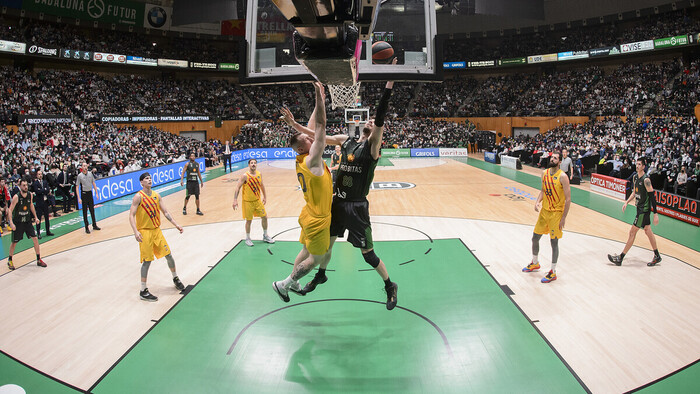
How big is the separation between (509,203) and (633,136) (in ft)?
42.9

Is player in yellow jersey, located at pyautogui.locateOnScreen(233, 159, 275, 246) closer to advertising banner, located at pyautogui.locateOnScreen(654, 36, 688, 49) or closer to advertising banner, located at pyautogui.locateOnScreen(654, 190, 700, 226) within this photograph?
advertising banner, located at pyautogui.locateOnScreen(654, 190, 700, 226)

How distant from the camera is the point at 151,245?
661 centimetres

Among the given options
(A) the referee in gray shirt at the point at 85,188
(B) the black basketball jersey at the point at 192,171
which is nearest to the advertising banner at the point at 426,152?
(B) the black basketball jersey at the point at 192,171

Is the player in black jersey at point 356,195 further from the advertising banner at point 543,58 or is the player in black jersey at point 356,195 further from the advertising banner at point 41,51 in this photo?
the advertising banner at point 543,58

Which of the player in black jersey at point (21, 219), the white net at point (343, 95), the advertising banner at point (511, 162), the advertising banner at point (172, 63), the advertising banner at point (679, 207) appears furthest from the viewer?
the advertising banner at point (172, 63)

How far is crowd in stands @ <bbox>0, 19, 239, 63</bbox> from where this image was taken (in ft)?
105

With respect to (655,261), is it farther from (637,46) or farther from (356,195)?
(637,46)

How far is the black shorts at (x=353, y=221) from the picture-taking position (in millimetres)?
5301

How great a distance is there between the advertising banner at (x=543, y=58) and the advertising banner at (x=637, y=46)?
5.25 m

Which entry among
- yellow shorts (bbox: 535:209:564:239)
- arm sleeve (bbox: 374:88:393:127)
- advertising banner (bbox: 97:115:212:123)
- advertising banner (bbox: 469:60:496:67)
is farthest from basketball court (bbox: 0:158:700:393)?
advertising banner (bbox: 469:60:496:67)

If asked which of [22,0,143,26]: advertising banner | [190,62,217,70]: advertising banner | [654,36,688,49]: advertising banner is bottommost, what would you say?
[654,36,688,49]: advertising banner

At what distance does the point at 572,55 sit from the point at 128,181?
35054mm

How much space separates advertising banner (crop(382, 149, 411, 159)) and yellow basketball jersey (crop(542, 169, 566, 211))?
1058 inches

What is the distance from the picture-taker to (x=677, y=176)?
Answer: 46.1 ft
